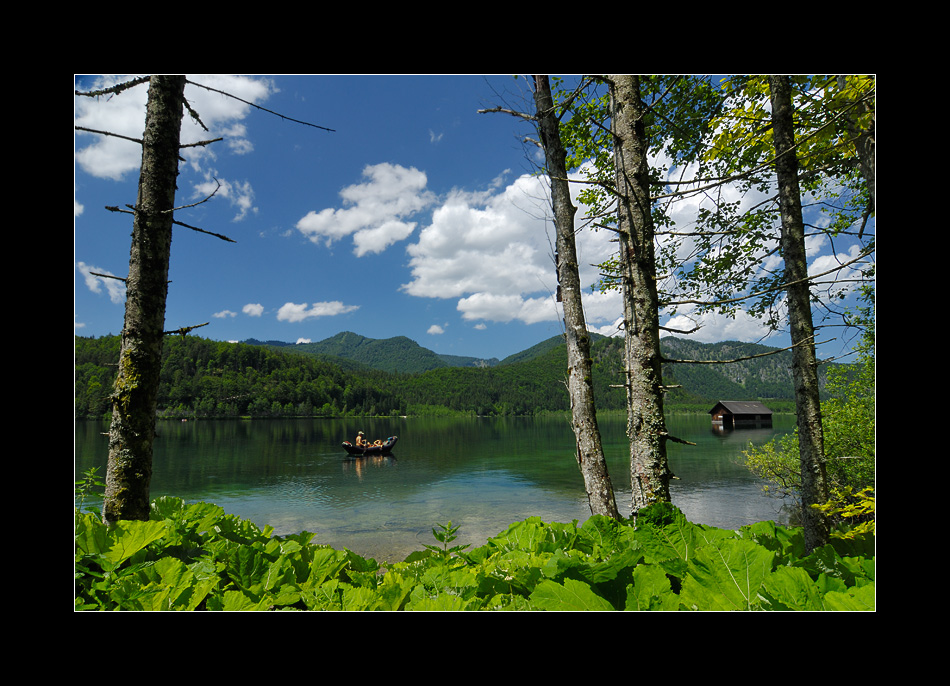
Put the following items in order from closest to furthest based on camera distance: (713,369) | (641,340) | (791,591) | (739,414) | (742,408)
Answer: (791,591) → (641,340) → (713,369) → (739,414) → (742,408)

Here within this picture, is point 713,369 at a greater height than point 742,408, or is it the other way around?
point 713,369

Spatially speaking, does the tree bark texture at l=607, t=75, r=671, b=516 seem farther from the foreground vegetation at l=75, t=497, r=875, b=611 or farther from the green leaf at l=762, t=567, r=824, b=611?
the green leaf at l=762, t=567, r=824, b=611

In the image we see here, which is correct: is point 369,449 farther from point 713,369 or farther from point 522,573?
point 522,573

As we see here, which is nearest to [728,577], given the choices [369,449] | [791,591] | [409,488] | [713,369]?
[791,591]

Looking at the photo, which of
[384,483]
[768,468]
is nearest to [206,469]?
[384,483]

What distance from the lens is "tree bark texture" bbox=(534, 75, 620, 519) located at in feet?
15.2

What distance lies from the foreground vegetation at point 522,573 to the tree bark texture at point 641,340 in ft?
2.79

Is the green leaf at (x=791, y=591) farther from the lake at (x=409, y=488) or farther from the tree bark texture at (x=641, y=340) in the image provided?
the lake at (x=409, y=488)

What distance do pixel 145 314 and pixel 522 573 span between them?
2.54m

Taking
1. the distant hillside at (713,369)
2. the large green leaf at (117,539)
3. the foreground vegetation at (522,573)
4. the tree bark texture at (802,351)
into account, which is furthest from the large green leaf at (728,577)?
the tree bark texture at (802,351)

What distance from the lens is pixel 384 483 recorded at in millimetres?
28281

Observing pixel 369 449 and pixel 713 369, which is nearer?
pixel 713 369

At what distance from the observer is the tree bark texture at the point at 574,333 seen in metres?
4.63

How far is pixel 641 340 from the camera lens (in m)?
3.01
